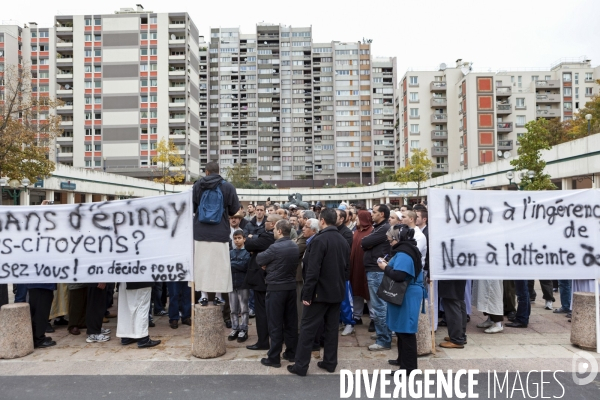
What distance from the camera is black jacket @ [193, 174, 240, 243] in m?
5.93

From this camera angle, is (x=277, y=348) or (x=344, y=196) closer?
(x=277, y=348)

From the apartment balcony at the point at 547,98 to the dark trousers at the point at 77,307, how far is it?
83.2m

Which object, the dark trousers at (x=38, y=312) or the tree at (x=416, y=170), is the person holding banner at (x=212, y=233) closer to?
the dark trousers at (x=38, y=312)

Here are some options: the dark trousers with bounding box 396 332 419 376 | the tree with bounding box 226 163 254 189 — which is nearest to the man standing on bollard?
the dark trousers with bounding box 396 332 419 376

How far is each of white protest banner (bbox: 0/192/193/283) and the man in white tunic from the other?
0.71 ft

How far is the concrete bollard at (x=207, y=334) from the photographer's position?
570 cm

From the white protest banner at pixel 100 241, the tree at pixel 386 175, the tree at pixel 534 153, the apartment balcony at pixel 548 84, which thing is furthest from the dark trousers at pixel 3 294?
the apartment balcony at pixel 548 84

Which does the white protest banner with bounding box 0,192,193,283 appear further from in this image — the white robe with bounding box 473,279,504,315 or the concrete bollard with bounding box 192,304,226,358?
the white robe with bounding box 473,279,504,315

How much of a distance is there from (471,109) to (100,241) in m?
70.3

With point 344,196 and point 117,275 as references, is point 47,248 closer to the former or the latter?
point 117,275

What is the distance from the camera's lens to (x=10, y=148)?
66.8 ft

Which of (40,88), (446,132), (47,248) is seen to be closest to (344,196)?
(446,132)

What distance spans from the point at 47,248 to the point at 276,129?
3552 inches

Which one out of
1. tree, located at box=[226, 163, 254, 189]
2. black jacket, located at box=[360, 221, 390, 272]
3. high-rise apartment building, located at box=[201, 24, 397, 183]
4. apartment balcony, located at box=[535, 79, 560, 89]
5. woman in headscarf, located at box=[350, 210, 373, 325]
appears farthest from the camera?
high-rise apartment building, located at box=[201, 24, 397, 183]
